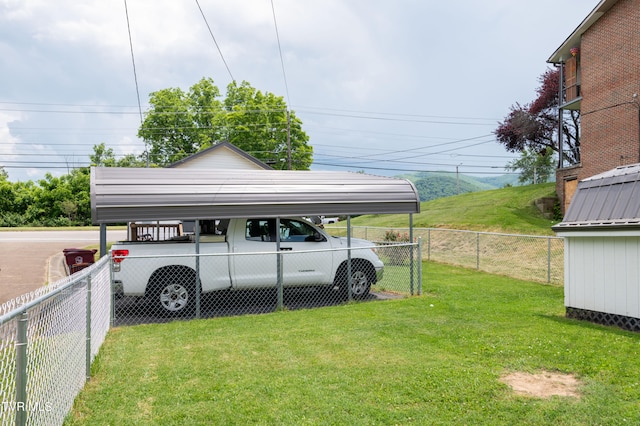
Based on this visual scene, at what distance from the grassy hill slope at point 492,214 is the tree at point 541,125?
200 inches

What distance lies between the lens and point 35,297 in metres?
4.24

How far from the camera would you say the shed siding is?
7246 mm

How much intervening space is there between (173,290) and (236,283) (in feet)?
3.71

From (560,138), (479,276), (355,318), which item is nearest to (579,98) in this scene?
(560,138)

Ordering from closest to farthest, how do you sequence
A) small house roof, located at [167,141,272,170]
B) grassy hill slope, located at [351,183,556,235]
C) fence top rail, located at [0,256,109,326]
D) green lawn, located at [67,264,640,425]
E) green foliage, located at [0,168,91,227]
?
fence top rail, located at [0,256,109,326] → green lawn, located at [67,264,640,425] → grassy hill slope, located at [351,183,556,235] → small house roof, located at [167,141,272,170] → green foliage, located at [0,168,91,227]

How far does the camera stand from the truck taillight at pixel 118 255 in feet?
28.6

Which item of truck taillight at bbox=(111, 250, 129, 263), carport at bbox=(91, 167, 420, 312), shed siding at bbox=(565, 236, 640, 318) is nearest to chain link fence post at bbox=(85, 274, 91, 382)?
truck taillight at bbox=(111, 250, 129, 263)

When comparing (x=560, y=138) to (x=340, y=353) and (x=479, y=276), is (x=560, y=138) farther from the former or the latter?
(x=340, y=353)

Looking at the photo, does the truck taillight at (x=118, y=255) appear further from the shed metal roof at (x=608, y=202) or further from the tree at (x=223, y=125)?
the tree at (x=223, y=125)

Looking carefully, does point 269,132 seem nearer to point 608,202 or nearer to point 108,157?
point 108,157

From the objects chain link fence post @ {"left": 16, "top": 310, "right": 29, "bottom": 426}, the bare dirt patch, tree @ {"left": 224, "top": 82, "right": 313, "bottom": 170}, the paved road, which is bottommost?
the paved road

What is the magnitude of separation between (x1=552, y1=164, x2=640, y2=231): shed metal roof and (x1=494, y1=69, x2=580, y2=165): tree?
28491 millimetres

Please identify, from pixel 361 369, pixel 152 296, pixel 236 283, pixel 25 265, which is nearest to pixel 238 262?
pixel 236 283

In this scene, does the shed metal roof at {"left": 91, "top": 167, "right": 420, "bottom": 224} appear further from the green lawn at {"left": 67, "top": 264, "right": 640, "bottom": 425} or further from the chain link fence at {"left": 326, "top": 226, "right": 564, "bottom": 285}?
the chain link fence at {"left": 326, "top": 226, "right": 564, "bottom": 285}
